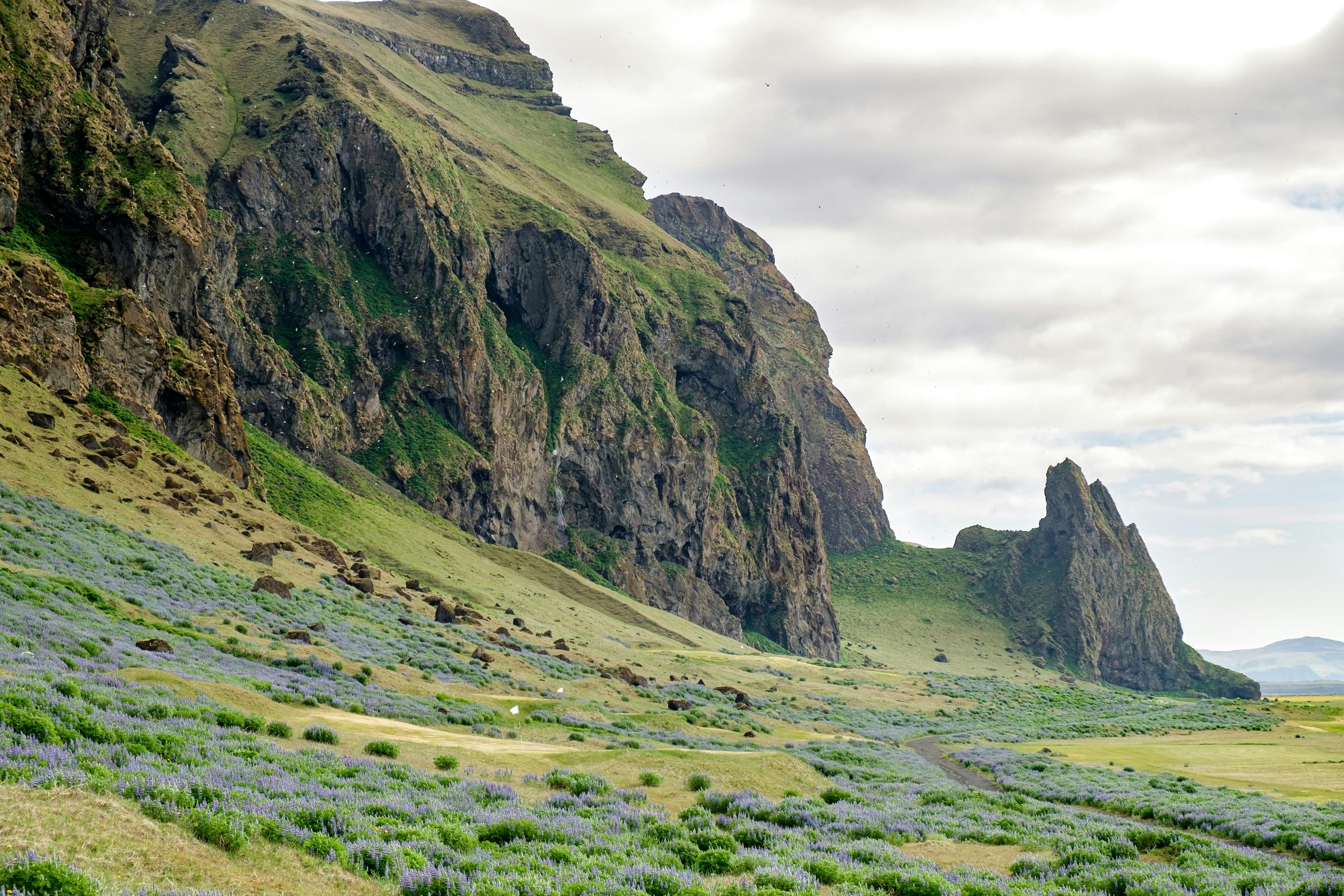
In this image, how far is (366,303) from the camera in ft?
414

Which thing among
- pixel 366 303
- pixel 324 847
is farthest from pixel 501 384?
pixel 324 847

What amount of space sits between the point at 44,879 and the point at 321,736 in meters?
12.4

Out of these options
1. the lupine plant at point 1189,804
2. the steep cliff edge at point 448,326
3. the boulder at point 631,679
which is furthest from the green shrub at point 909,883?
the steep cliff edge at point 448,326

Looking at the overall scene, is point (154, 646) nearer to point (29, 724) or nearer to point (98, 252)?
point (29, 724)

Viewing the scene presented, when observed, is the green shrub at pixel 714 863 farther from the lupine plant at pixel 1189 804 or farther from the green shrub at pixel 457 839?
the lupine plant at pixel 1189 804

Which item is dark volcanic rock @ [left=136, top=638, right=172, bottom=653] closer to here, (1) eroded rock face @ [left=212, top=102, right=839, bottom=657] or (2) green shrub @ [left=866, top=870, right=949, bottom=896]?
(2) green shrub @ [left=866, top=870, right=949, bottom=896]

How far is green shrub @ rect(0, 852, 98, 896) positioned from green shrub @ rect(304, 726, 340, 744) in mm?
11785

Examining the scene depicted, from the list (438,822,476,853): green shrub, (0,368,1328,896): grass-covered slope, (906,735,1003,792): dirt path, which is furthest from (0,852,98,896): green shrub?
(906,735,1003,792): dirt path

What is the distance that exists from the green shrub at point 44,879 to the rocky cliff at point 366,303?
57462mm

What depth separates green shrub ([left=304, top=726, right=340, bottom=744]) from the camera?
19.4 meters

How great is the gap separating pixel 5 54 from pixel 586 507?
105m

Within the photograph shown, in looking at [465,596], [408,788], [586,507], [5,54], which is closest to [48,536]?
[408,788]

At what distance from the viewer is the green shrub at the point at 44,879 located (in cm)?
763

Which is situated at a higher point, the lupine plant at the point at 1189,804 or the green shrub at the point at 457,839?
the green shrub at the point at 457,839
